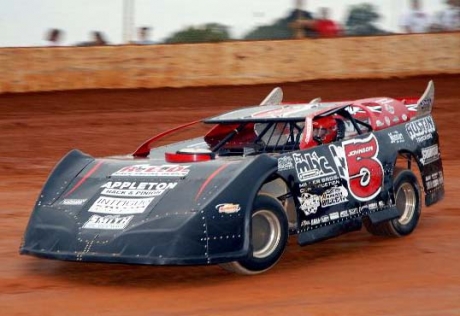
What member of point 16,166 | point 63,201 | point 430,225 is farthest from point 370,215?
point 16,166

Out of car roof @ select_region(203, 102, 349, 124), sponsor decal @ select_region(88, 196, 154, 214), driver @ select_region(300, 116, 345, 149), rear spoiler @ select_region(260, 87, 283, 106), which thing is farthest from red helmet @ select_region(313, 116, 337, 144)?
sponsor decal @ select_region(88, 196, 154, 214)

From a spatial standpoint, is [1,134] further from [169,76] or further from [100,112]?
[169,76]

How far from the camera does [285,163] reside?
8531 millimetres

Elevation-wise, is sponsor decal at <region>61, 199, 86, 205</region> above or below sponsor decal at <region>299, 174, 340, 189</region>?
below

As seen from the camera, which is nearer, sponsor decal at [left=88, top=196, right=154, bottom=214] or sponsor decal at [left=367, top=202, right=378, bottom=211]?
sponsor decal at [left=88, top=196, right=154, bottom=214]

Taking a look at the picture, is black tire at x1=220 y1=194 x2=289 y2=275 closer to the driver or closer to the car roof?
the car roof

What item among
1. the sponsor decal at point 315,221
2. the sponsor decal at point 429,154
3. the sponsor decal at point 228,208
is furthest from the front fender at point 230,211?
the sponsor decal at point 429,154

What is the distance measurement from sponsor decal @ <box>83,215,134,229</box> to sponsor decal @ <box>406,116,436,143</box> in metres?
3.22

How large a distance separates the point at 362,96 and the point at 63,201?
1193 centimetres

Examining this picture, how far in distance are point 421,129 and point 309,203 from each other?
6.90ft

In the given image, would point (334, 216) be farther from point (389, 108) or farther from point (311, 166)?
point (389, 108)

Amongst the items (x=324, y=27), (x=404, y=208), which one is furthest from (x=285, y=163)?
(x=324, y=27)

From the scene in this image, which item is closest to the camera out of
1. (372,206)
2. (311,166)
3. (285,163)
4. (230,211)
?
(230,211)

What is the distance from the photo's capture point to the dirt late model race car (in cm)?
796
